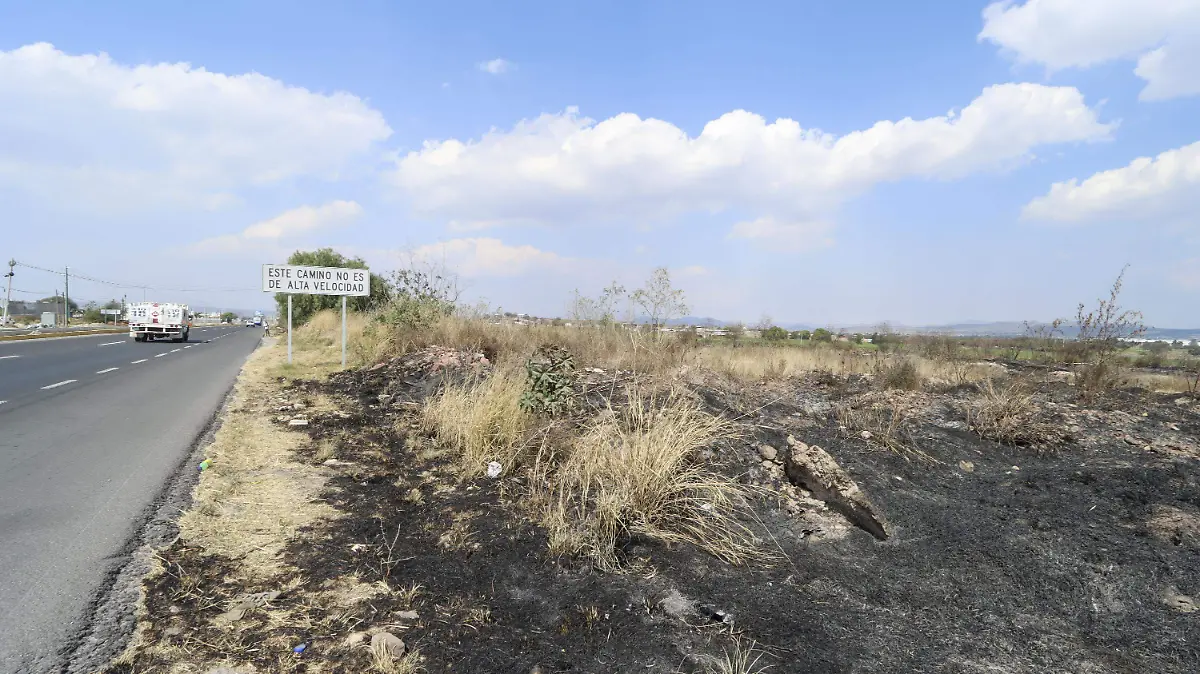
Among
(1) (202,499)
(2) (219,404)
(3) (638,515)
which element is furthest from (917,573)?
(2) (219,404)

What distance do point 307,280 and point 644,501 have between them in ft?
47.2

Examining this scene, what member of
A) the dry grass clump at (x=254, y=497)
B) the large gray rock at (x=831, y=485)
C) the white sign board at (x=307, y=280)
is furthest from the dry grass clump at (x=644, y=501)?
the white sign board at (x=307, y=280)

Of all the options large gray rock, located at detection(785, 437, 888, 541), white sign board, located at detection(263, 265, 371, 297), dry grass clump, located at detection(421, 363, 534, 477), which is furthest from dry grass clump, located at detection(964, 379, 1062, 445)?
white sign board, located at detection(263, 265, 371, 297)

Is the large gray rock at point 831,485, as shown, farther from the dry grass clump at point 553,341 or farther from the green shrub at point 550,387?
the dry grass clump at point 553,341

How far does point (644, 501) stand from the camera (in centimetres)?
410

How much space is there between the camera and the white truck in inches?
1174

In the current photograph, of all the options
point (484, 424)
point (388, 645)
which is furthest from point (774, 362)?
point (388, 645)

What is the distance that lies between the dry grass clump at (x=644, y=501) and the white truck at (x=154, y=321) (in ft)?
112

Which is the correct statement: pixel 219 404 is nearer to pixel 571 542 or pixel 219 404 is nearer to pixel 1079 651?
pixel 571 542

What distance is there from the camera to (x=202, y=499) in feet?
15.5

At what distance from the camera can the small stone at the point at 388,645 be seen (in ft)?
8.44

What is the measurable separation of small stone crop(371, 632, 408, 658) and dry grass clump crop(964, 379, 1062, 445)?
Answer: 6709mm

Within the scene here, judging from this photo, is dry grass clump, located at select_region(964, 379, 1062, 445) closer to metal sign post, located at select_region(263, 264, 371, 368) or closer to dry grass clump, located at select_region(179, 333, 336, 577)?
dry grass clump, located at select_region(179, 333, 336, 577)

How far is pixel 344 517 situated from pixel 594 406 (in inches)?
113
